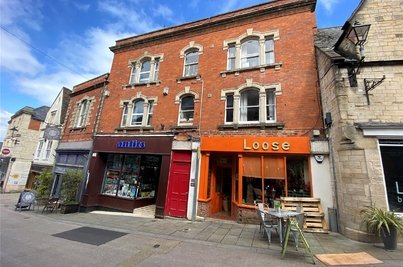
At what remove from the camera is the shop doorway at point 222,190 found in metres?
11.2

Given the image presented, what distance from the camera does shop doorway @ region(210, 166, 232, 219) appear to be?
443 inches

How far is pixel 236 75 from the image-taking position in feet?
37.2

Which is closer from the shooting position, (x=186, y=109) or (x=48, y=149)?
(x=186, y=109)

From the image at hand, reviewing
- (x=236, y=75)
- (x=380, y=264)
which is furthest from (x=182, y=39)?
(x=380, y=264)

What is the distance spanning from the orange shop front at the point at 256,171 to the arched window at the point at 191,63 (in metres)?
4.56

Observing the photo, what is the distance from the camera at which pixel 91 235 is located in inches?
309

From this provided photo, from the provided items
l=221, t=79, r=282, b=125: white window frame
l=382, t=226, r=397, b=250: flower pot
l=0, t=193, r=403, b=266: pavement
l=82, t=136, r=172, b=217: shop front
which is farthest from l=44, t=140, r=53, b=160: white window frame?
l=382, t=226, r=397, b=250: flower pot

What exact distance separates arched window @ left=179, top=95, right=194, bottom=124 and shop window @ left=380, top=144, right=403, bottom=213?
851 cm

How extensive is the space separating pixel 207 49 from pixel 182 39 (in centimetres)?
221

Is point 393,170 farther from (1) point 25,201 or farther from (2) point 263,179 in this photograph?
(1) point 25,201

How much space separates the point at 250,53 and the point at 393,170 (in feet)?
27.1

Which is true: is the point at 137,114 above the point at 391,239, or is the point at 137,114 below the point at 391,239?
above

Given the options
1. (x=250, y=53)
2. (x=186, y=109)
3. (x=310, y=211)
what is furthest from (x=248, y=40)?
(x=310, y=211)

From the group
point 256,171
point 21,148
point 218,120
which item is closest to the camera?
point 256,171
